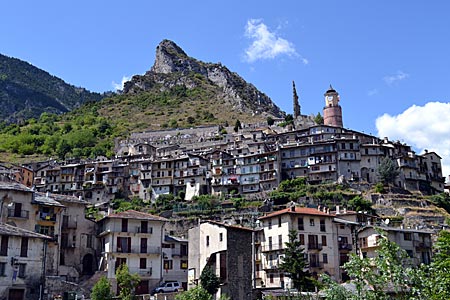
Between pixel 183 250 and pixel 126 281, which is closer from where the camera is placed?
pixel 126 281

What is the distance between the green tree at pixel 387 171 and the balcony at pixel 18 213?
63185 millimetres

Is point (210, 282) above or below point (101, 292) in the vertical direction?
above

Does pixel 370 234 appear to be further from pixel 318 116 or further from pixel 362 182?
pixel 318 116

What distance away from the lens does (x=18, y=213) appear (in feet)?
161

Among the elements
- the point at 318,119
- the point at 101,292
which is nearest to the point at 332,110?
the point at 318,119

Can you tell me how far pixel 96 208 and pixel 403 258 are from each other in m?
81.2

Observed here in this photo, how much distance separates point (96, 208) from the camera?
96.8 metres

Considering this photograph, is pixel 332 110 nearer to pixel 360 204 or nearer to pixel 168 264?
pixel 360 204

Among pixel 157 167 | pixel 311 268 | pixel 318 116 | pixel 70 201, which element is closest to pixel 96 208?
pixel 157 167

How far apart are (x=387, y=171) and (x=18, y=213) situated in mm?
64429

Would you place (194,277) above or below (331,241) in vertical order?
below

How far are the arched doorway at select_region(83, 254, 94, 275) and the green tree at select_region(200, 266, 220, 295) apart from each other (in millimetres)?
16180

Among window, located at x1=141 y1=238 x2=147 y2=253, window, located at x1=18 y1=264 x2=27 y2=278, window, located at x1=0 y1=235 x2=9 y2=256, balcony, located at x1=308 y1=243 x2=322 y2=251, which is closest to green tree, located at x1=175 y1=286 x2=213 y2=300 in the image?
window, located at x1=18 y1=264 x2=27 y2=278

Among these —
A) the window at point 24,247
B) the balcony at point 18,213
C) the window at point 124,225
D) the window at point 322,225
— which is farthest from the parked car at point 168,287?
the window at point 322,225
